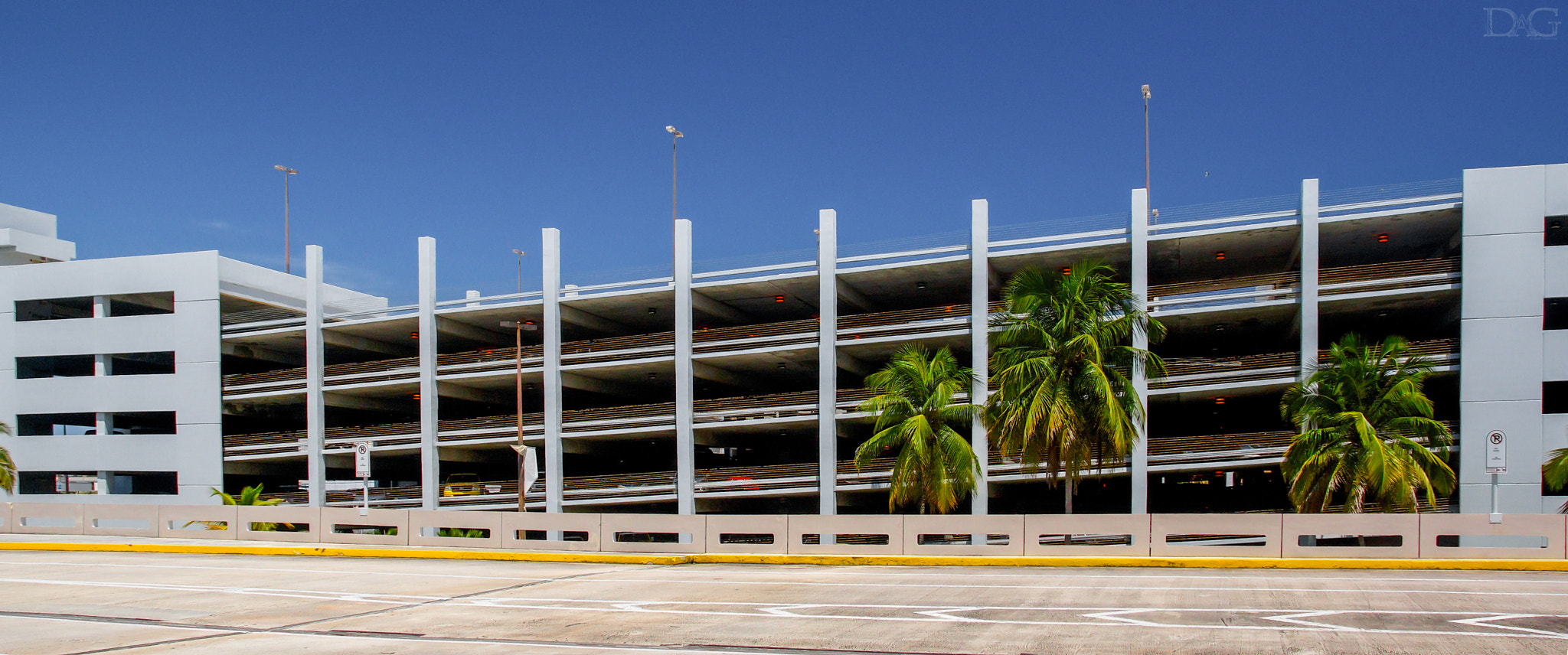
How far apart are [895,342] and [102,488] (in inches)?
1492

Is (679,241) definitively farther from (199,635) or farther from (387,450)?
(199,635)

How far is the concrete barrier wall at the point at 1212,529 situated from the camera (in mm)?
22938

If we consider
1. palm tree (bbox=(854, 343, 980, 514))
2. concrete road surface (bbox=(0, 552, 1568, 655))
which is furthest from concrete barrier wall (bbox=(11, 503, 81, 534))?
palm tree (bbox=(854, 343, 980, 514))

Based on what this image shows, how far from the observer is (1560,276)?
35156mm

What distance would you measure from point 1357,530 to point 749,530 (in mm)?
13264

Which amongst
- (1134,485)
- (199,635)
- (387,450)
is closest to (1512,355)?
(1134,485)

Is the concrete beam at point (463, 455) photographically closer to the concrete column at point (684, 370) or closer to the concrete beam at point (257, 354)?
the concrete beam at point (257, 354)

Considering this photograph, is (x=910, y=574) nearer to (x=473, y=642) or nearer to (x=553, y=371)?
(x=473, y=642)

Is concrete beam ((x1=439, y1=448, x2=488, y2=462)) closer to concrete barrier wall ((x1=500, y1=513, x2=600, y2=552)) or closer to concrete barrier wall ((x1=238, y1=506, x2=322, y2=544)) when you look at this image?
concrete barrier wall ((x1=238, y1=506, x2=322, y2=544))

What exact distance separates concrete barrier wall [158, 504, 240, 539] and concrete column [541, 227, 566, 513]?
1494 cm

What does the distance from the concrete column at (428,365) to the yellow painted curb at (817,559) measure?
60.1ft

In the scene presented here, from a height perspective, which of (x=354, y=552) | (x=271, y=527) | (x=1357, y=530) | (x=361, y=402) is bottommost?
(x=271, y=527)

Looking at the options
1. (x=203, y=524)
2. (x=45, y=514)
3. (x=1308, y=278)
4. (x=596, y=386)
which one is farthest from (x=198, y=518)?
(x=1308, y=278)

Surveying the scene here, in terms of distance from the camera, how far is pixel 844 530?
25266 millimetres
